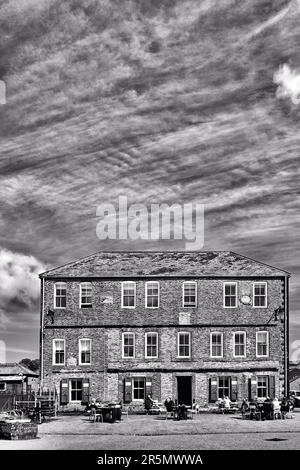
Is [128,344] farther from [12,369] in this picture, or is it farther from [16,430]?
[16,430]

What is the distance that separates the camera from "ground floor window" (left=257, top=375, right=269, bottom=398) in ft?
157

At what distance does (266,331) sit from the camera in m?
48.6

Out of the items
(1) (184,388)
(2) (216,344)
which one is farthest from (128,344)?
(2) (216,344)

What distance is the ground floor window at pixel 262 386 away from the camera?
48.0 m

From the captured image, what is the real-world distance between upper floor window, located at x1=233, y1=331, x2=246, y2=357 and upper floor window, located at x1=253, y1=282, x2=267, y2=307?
7.18 ft

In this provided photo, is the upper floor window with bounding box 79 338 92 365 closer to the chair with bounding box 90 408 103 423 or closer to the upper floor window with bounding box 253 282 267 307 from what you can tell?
the chair with bounding box 90 408 103 423

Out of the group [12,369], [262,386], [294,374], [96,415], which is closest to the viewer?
[96,415]

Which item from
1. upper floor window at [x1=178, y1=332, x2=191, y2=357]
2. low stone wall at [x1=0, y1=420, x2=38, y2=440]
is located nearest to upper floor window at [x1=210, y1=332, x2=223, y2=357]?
upper floor window at [x1=178, y1=332, x2=191, y2=357]

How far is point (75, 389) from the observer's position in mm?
47906

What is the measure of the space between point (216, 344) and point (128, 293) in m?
6.75
